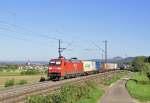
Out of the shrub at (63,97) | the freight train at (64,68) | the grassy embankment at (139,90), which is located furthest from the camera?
the freight train at (64,68)

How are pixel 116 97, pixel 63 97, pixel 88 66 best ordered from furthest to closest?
pixel 88 66 < pixel 116 97 < pixel 63 97

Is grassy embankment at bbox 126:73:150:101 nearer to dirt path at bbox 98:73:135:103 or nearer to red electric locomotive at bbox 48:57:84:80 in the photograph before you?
dirt path at bbox 98:73:135:103

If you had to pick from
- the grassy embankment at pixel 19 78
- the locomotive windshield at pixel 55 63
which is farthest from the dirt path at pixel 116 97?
the locomotive windshield at pixel 55 63

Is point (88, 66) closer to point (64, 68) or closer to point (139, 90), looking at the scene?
point (64, 68)

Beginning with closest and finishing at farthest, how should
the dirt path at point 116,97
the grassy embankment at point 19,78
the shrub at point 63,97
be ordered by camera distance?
the shrub at point 63,97, the dirt path at point 116,97, the grassy embankment at point 19,78

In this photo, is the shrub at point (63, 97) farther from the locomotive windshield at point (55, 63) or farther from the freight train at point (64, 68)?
the locomotive windshield at point (55, 63)

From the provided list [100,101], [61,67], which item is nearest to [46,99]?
[100,101]

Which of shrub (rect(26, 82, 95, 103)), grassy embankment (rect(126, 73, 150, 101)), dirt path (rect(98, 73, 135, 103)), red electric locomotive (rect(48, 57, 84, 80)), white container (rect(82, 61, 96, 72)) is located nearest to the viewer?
shrub (rect(26, 82, 95, 103))

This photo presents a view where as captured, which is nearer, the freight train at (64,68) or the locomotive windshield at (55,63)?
the freight train at (64,68)

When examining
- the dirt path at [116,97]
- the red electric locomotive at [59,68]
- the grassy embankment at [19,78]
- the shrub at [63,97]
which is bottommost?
the dirt path at [116,97]

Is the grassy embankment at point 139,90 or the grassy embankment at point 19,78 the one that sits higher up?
the grassy embankment at point 19,78

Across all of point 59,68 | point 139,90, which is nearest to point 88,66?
point 59,68

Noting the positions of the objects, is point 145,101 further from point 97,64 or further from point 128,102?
point 97,64

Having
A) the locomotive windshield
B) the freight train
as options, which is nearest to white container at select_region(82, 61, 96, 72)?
the freight train
